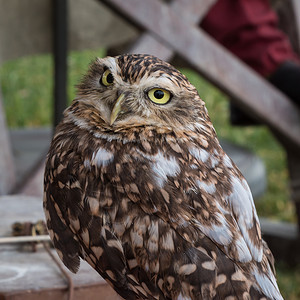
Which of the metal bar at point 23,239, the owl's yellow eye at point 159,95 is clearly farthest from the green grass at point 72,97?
the owl's yellow eye at point 159,95

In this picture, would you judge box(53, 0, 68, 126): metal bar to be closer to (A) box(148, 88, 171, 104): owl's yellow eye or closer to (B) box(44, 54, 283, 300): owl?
(B) box(44, 54, 283, 300): owl

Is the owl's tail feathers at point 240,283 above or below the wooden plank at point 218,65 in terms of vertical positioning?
below

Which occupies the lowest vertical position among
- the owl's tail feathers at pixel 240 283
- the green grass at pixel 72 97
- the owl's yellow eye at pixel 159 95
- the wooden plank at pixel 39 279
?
the green grass at pixel 72 97

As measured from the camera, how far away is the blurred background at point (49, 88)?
3805mm

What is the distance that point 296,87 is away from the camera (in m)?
3.69

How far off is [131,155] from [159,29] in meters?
1.54

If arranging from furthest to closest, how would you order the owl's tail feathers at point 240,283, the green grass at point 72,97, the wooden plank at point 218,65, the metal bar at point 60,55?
the green grass at point 72,97 → the metal bar at point 60,55 → the wooden plank at point 218,65 → the owl's tail feathers at point 240,283

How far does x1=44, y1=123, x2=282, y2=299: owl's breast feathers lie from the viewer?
1670 mm

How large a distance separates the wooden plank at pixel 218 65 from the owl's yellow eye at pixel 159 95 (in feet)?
4.67

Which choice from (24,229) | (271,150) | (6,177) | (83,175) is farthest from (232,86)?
(271,150)

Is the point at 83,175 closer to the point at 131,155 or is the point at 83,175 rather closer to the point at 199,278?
the point at 131,155

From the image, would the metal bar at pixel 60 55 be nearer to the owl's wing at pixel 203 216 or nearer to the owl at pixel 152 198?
the owl at pixel 152 198

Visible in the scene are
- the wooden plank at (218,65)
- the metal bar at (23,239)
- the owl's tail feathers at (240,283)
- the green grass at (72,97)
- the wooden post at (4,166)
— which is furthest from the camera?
the green grass at (72,97)

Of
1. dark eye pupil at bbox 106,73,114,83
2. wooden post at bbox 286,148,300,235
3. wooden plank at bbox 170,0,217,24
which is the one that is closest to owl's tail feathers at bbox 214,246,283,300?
dark eye pupil at bbox 106,73,114,83
